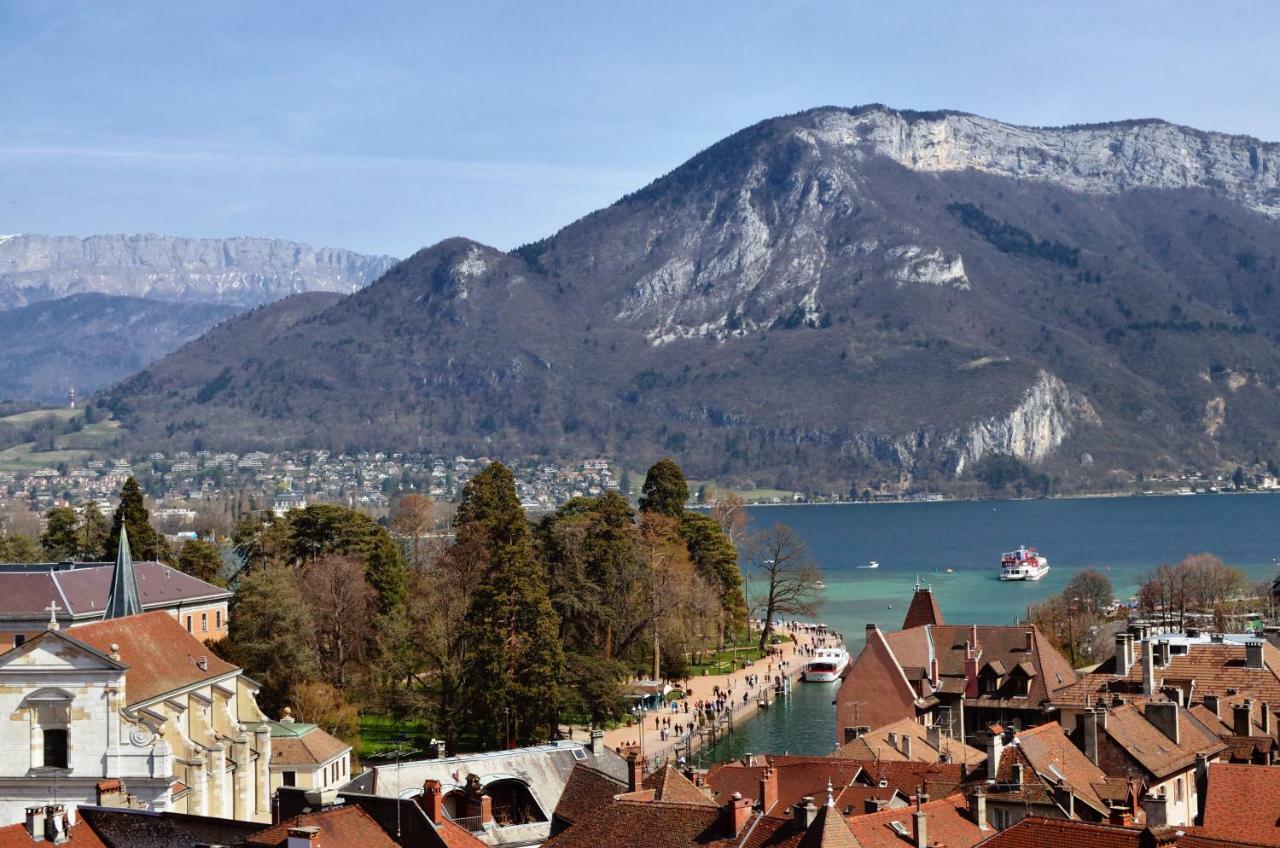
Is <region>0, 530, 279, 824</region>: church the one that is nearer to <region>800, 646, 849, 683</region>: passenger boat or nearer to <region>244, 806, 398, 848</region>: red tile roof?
<region>244, 806, 398, 848</region>: red tile roof

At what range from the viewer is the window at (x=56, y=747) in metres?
44.5

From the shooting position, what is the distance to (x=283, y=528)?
88000 mm

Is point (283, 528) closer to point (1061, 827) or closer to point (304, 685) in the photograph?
point (304, 685)

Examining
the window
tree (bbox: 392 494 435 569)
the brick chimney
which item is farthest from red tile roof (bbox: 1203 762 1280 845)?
tree (bbox: 392 494 435 569)

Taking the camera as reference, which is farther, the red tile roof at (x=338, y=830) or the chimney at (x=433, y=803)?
the chimney at (x=433, y=803)

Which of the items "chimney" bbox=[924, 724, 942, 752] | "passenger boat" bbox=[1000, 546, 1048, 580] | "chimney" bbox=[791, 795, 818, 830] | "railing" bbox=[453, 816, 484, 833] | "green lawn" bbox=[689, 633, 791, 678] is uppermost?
"chimney" bbox=[791, 795, 818, 830]

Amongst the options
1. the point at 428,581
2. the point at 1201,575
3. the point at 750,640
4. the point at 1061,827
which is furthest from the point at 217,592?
the point at 1201,575

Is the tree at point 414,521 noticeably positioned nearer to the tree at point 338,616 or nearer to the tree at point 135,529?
the tree at point 135,529

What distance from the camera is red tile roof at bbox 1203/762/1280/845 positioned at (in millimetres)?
31406

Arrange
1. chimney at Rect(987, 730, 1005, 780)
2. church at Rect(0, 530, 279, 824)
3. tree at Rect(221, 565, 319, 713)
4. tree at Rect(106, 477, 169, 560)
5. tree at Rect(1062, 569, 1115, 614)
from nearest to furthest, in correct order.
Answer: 1. chimney at Rect(987, 730, 1005, 780)
2. church at Rect(0, 530, 279, 824)
3. tree at Rect(221, 565, 319, 713)
4. tree at Rect(106, 477, 169, 560)
5. tree at Rect(1062, 569, 1115, 614)

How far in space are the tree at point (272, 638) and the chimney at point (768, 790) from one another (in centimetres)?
3141

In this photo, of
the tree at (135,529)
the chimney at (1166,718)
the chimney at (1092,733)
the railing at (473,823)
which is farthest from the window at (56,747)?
the tree at (135,529)

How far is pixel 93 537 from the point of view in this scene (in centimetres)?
9906

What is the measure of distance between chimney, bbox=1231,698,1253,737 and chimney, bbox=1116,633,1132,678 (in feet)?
21.2
